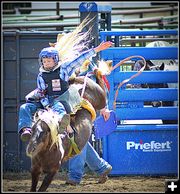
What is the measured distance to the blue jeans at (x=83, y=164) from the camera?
762 centimetres

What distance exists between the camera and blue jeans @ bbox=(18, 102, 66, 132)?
6.43 m

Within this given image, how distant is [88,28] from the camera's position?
8430 mm

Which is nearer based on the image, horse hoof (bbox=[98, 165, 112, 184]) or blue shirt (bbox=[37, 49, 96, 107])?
blue shirt (bbox=[37, 49, 96, 107])

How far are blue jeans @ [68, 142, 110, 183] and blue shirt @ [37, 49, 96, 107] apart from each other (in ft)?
3.63

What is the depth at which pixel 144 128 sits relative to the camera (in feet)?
27.7

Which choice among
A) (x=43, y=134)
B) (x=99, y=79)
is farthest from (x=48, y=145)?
(x=99, y=79)

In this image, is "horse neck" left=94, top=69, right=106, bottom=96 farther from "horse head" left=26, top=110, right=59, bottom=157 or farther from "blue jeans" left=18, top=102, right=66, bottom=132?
"horse head" left=26, top=110, right=59, bottom=157

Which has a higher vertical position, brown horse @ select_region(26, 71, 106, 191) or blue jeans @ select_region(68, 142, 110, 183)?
brown horse @ select_region(26, 71, 106, 191)

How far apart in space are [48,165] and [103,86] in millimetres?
1722

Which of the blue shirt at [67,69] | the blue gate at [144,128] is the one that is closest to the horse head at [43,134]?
the blue shirt at [67,69]

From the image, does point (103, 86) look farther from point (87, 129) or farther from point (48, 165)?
point (48, 165)

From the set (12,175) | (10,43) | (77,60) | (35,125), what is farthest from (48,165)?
(10,43)

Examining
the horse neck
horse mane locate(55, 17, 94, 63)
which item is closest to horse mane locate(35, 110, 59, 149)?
horse mane locate(55, 17, 94, 63)

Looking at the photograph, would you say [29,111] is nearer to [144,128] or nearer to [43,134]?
[43,134]
